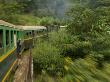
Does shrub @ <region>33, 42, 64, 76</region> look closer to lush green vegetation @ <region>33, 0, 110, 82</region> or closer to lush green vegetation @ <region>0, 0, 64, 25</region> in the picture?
lush green vegetation @ <region>33, 0, 110, 82</region>

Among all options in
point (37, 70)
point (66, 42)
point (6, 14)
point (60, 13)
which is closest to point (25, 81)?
point (37, 70)

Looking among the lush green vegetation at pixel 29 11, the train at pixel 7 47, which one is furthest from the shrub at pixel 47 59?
the lush green vegetation at pixel 29 11

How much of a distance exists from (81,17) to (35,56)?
409cm

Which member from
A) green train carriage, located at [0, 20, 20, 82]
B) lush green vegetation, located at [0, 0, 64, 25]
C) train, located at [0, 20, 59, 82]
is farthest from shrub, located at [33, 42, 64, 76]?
lush green vegetation, located at [0, 0, 64, 25]

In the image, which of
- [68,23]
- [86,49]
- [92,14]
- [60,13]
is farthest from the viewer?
[60,13]

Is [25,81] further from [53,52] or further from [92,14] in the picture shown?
[92,14]

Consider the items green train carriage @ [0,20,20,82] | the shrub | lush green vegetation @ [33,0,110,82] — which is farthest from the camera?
the shrub

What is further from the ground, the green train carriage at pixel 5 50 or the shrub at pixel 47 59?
the green train carriage at pixel 5 50

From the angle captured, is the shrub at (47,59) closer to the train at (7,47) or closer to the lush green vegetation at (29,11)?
the train at (7,47)

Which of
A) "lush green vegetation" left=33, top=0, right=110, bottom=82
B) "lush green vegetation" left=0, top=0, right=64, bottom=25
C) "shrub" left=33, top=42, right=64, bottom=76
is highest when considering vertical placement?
"lush green vegetation" left=0, top=0, right=64, bottom=25

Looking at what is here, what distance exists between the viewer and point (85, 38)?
40.8 feet

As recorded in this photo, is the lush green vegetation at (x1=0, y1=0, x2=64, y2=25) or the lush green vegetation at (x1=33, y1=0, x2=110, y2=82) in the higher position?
the lush green vegetation at (x1=0, y1=0, x2=64, y2=25)

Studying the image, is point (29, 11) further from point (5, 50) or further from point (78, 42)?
point (5, 50)

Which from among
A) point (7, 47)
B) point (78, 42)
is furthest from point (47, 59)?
point (7, 47)
